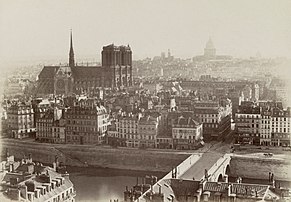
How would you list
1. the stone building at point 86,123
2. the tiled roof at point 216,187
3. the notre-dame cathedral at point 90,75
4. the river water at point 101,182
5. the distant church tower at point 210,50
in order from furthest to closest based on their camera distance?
the stone building at point 86,123
the notre-dame cathedral at point 90,75
the river water at point 101,182
the distant church tower at point 210,50
the tiled roof at point 216,187

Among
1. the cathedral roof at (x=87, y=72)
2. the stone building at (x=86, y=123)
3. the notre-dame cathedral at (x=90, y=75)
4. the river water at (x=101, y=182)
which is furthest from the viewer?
the stone building at (x=86, y=123)

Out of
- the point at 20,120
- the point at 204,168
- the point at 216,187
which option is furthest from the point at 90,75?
the point at 216,187

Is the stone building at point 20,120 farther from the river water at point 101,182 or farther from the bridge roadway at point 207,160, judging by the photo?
the bridge roadway at point 207,160

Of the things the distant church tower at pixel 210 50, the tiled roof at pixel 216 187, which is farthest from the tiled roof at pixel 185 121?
the tiled roof at pixel 216 187

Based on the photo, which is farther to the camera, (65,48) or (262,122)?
(262,122)

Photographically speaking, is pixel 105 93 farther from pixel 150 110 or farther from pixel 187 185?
pixel 187 185

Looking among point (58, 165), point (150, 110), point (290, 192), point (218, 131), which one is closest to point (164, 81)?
point (150, 110)
